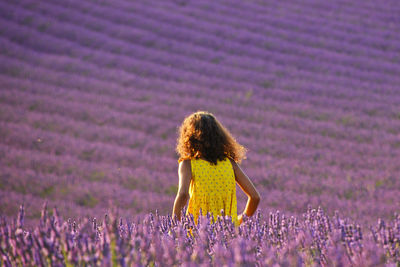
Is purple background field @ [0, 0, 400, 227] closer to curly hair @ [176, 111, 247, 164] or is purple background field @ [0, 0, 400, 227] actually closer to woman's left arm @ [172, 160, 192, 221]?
woman's left arm @ [172, 160, 192, 221]

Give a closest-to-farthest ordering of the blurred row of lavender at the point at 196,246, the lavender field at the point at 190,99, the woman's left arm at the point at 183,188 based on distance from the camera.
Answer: the blurred row of lavender at the point at 196,246 < the woman's left arm at the point at 183,188 < the lavender field at the point at 190,99

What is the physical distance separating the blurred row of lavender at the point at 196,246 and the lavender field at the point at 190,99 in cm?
141

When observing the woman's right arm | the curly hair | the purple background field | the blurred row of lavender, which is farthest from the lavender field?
the blurred row of lavender

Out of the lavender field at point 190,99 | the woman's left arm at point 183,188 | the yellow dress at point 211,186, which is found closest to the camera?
the woman's left arm at point 183,188

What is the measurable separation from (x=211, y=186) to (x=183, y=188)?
0.70 ft

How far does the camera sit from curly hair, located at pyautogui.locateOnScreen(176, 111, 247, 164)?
3014 mm

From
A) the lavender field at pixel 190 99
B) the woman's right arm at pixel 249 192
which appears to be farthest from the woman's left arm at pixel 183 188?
the lavender field at pixel 190 99

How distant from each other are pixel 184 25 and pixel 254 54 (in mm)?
2380

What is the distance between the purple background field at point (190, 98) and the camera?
559 centimetres

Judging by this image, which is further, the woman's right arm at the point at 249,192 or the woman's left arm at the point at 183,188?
the woman's right arm at the point at 249,192

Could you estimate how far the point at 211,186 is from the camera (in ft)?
9.88

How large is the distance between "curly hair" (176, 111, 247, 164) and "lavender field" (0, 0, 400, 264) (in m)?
0.72

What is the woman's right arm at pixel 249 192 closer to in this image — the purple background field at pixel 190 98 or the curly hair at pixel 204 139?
the curly hair at pixel 204 139

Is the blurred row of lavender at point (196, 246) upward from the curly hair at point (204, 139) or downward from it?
downward
